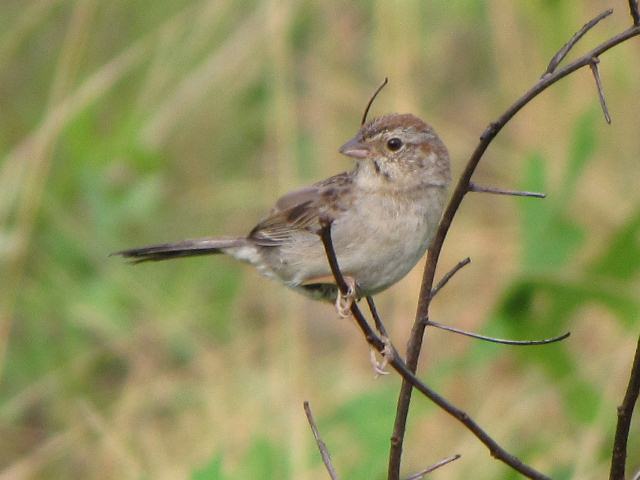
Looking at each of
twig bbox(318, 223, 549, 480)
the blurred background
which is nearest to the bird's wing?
the blurred background

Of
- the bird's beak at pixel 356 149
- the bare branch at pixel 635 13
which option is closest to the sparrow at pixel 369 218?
the bird's beak at pixel 356 149

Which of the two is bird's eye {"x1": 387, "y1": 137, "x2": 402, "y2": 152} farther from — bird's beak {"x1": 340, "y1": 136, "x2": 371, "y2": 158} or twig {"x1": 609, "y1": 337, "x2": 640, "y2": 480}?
twig {"x1": 609, "y1": 337, "x2": 640, "y2": 480}

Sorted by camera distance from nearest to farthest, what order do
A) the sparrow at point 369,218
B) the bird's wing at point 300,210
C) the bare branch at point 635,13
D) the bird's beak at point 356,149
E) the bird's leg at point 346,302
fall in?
the bare branch at point 635,13
the bird's leg at point 346,302
the sparrow at point 369,218
the bird's beak at point 356,149
the bird's wing at point 300,210

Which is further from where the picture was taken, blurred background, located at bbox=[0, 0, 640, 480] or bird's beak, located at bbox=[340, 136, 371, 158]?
blurred background, located at bbox=[0, 0, 640, 480]

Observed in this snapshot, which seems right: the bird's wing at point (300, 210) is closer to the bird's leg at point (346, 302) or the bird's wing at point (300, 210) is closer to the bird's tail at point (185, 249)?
the bird's tail at point (185, 249)

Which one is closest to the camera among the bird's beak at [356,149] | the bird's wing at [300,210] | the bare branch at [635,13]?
the bare branch at [635,13]

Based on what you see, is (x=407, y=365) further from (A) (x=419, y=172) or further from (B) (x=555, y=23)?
(B) (x=555, y=23)
